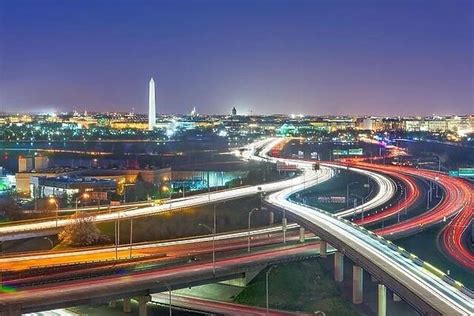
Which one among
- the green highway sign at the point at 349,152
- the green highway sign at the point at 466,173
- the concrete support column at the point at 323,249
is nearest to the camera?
the concrete support column at the point at 323,249

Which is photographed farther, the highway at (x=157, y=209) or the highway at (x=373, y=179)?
the highway at (x=373, y=179)

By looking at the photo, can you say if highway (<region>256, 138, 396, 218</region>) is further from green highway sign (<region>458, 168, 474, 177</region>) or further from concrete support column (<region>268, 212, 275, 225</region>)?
green highway sign (<region>458, 168, 474, 177</region>)

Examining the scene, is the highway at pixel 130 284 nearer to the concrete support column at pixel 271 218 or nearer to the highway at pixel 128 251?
the highway at pixel 128 251

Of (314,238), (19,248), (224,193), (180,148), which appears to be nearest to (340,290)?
(314,238)

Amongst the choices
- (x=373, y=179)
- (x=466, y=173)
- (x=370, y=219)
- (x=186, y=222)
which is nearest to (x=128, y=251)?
(x=186, y=222)

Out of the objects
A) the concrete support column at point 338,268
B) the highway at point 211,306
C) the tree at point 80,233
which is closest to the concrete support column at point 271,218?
the tree at point 80,233

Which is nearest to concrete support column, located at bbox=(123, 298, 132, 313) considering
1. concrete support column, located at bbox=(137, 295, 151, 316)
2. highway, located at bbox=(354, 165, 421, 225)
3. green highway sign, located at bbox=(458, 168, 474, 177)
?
concrete support column, located at bbox=(137, 295, 151, 316)

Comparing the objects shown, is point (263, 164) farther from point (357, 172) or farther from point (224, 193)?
point (224, 193)
